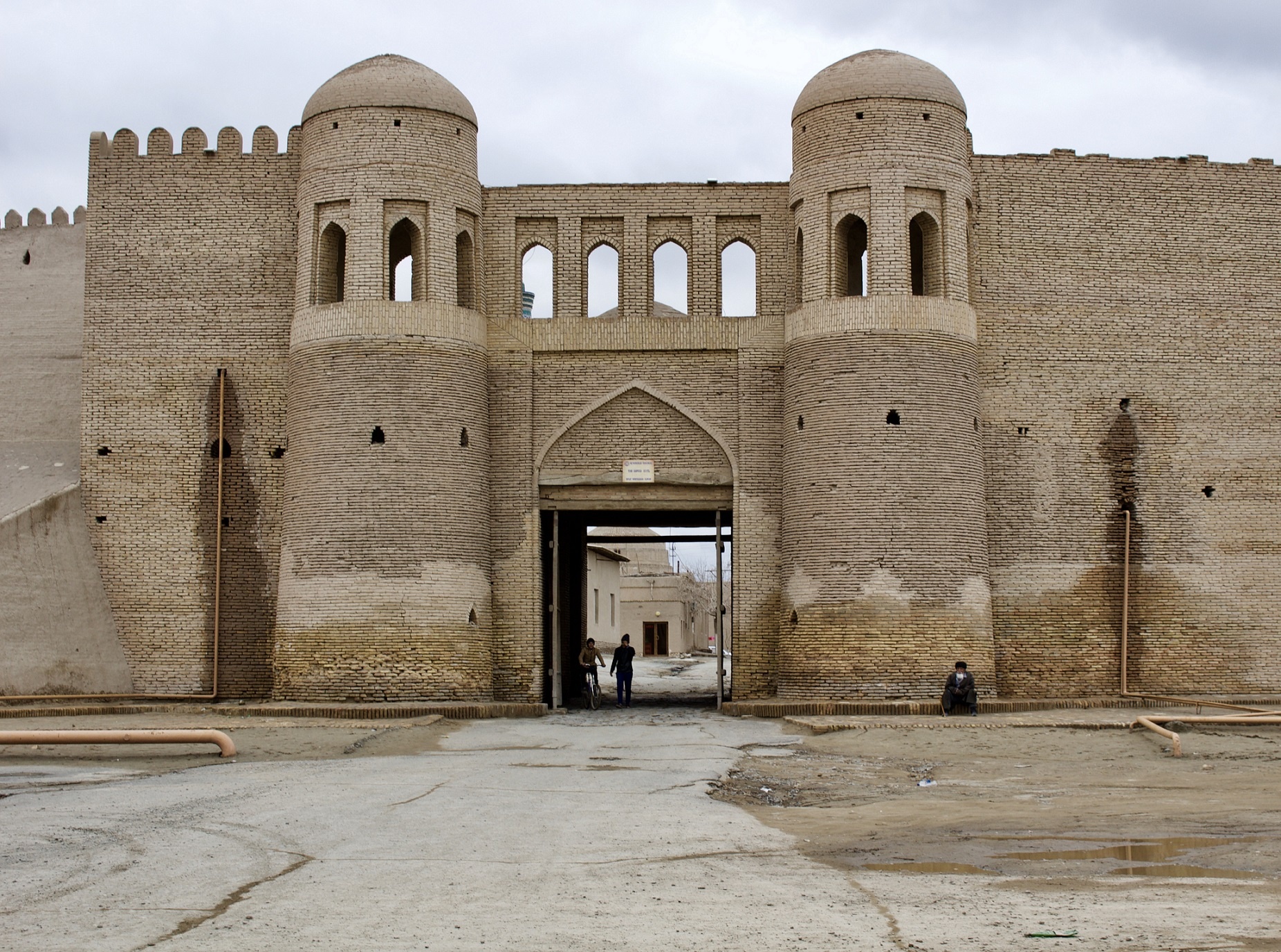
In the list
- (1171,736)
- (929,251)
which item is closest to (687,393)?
(929,251)

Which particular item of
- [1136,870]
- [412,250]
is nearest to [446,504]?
[412,250]

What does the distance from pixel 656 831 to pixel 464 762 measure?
4371 mm

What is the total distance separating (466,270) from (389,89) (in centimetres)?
246

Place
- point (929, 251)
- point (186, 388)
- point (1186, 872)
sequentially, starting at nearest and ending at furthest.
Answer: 1. point (1186, 872)
2. point (929, 251)
3. point (186, 388)

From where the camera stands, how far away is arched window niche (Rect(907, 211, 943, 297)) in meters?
19.4

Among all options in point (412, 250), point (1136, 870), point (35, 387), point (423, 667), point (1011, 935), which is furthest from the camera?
point (35, 387)

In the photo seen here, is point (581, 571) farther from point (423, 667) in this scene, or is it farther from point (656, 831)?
point (656, 831)

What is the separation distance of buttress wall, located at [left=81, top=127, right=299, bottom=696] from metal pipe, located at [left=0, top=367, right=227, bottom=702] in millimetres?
88

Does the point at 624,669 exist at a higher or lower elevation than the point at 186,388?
lower

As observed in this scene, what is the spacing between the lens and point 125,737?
1282 cm

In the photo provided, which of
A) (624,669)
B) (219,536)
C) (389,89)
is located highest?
(389,89)

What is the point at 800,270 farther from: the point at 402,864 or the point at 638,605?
the point at 638,605

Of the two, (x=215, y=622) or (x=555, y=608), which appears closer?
(x=215, y=622)

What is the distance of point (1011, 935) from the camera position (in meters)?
6.08
